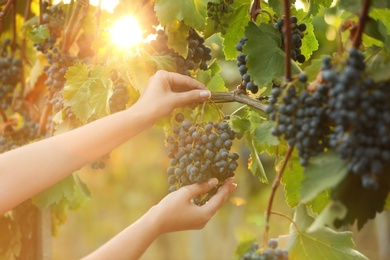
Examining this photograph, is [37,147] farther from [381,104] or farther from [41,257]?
[41,257]

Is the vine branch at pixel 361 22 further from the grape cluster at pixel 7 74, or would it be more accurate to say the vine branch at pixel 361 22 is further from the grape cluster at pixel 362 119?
the grape cluster at pixel 7 74

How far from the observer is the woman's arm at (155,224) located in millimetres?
1607

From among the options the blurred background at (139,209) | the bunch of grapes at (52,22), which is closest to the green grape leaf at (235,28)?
the bunch of grapes at (52,22)

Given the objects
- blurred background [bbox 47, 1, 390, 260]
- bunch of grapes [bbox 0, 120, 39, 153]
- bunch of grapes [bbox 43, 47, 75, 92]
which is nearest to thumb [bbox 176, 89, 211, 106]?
bunch of grapes [bbox 43, 47, 75, 92]

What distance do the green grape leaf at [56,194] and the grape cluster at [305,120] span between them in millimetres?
1245

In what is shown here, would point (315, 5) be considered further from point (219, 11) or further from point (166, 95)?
point (166, 95)

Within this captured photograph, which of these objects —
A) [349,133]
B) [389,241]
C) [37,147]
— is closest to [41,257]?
[37,147]

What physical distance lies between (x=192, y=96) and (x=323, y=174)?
0.58 m

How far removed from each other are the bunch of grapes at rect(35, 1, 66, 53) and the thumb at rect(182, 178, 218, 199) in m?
1.07

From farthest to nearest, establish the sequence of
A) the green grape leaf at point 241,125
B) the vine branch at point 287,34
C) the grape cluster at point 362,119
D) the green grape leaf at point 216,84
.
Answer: the green grape leaf at point 216,84
the green grape leaf at point 241,125
the vine branch at point 287,34
the grape cluster at point 362,119

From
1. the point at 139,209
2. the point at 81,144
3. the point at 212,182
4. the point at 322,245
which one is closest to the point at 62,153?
the point at 81,144

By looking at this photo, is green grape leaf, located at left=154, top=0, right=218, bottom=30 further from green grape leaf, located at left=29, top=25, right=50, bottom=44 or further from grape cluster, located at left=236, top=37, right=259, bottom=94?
green grape leaf, located at left=29, top=25, right=50, bottom=44

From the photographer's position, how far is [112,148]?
167 cm

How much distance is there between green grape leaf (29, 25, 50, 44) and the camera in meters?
2.39
